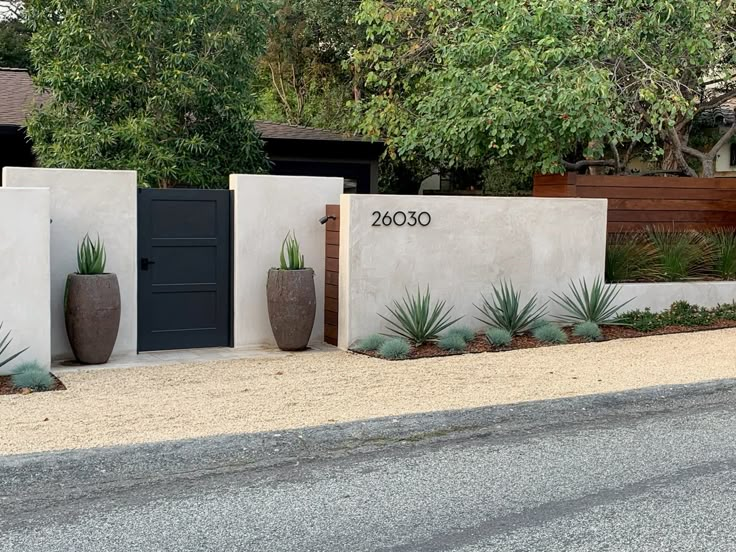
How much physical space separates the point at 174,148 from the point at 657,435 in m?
8.21

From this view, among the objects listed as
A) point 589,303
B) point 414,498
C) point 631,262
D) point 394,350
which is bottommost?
point 414,498

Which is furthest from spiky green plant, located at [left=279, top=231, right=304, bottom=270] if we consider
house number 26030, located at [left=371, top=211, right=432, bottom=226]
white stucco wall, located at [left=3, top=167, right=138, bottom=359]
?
white stucco wall, located at [left=3, top=167, right=138, bottom=359]

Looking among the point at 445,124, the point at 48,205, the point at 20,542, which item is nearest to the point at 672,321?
the point at 445,124

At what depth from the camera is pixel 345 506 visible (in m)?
5.79

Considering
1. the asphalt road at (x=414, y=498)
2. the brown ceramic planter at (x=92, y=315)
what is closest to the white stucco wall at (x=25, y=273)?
the brown ceramic planter at (x=92, y=315)

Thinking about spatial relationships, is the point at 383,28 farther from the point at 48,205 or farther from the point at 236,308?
the point at 48,205

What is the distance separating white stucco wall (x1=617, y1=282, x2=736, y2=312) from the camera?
13.7m

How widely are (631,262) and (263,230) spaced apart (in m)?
5.74

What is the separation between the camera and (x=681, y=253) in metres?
14.3

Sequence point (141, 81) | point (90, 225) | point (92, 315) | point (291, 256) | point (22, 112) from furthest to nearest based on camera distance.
Result: point (22, 112) < point (141, 81) < point (291, 256) < point (90, 225) < point (92, 315)

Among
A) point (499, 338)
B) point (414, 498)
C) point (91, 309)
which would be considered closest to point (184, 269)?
point (91, 309)

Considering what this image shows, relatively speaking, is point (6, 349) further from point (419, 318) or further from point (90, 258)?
point (419, 318)

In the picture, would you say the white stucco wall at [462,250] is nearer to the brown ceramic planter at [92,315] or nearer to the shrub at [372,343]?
the shrub at [372,343]

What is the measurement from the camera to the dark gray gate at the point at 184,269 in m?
11.1
